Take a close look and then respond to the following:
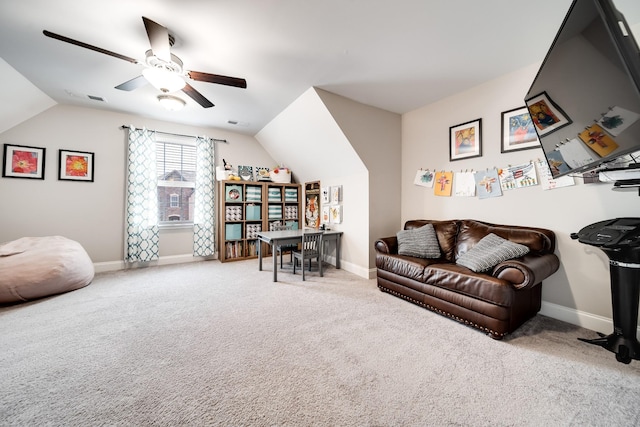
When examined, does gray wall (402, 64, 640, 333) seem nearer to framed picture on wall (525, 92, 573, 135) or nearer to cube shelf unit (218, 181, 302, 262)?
framed picture on wall (525, 92, 573, 135)

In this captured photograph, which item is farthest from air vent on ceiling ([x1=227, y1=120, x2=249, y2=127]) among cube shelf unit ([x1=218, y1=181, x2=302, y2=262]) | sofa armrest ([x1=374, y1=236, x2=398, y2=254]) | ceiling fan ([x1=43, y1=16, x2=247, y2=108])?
sofa armrest ([x1=374, y1=236, x2=398, y2=254])

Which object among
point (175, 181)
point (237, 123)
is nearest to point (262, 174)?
point (237, 123)

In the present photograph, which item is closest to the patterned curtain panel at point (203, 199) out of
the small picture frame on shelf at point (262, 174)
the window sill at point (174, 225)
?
the window sill at point (174, 225)

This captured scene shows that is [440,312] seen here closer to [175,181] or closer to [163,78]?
[163,78]

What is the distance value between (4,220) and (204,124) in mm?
3093

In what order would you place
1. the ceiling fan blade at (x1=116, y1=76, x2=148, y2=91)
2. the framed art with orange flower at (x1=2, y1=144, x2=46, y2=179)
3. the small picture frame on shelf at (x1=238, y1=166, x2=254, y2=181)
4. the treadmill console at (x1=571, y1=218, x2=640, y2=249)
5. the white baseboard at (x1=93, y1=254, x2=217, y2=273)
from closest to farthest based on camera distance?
the treadmill console at (x1=571, y1=218, x2=640, y2=249)
the ceiling fan blade at (x1=116, y1=76, x2=148, y2=91)
the framed art with orange flower at (x1=2, y1=144, x2=46, y2=179)
the white baseboard at (x1=93, y1=254, x2=217, y2=273)
the small picture frame on shelf at (x1=238, y1=166, x2=254, y2=181)

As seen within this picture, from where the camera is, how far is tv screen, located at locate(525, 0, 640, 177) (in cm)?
97

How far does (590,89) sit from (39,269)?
5.01 meters

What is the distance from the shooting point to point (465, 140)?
9.73ft

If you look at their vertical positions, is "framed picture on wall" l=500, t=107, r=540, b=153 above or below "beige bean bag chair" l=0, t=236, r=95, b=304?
above

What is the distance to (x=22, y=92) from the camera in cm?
289

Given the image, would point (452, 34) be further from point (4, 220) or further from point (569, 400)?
point (4, 220)

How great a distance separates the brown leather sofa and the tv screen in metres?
0.80

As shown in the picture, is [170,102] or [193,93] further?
[170,102]
